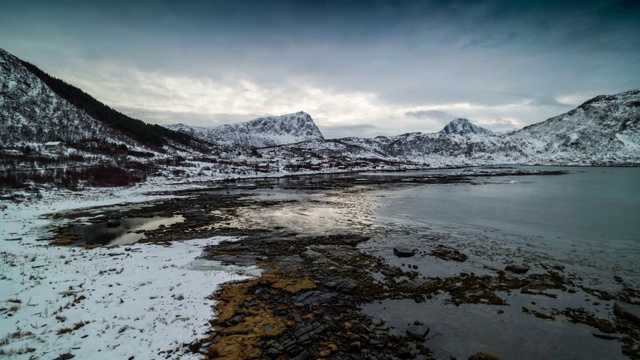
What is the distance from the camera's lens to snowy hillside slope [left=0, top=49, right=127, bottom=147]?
90.4 m

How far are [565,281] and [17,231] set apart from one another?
35.9 meters

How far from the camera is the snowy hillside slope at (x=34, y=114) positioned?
9044 cm

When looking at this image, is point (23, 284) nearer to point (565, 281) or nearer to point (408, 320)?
point (408, 320)

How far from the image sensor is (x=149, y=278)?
13539mm

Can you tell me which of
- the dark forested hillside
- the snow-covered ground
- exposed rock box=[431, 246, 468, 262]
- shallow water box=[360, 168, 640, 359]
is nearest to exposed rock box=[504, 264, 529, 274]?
shallow water box=[360, 168, 640, 359]

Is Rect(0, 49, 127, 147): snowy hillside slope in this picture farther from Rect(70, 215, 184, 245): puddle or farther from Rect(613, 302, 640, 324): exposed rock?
Rect(613, 302, 640, 324): exposed rock

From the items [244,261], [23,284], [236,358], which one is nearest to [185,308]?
[236,358]

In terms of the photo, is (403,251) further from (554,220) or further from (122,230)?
(122,230)

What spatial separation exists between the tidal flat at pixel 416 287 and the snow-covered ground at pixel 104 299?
3.71ft

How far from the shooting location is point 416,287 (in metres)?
13.6

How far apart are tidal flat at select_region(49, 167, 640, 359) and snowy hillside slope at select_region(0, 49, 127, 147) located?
312 feet

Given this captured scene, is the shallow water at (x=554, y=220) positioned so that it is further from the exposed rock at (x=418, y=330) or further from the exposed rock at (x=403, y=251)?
the exposed rock at (x=418, y=330)

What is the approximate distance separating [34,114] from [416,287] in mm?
143057

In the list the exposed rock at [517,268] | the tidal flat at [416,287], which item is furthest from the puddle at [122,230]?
the exposed rock at [517,268]
